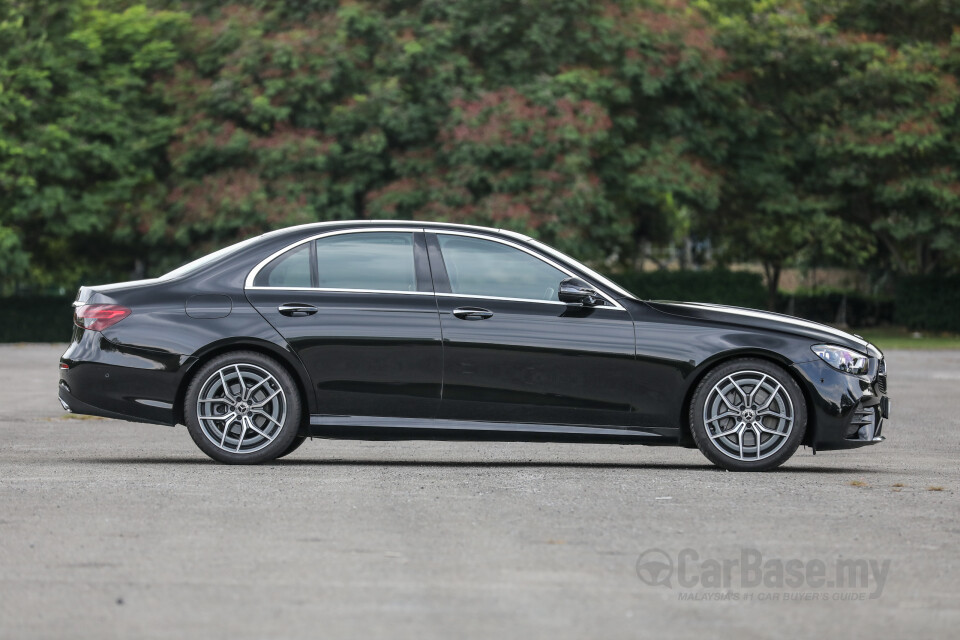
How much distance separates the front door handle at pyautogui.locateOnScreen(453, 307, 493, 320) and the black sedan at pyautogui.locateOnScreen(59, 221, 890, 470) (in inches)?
0.4

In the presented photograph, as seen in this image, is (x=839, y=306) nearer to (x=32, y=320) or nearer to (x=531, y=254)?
(x=32, y=320)

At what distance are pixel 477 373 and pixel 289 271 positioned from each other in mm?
1406

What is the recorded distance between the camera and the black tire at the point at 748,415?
10.3 metres

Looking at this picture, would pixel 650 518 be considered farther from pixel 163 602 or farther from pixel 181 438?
pixel 181 438

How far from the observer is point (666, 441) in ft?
34.1

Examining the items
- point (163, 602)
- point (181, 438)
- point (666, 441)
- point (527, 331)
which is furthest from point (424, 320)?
point (163, 602)

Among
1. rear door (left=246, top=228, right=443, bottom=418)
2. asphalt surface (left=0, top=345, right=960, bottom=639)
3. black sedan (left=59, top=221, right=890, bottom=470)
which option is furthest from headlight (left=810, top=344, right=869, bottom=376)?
rear door (left=246, top=228, right=443, bottom=418)

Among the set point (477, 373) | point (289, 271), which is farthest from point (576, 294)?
point (289, 271)

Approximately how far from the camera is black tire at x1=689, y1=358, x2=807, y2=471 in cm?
1031

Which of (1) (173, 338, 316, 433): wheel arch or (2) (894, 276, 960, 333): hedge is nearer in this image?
(1) (173, 338, 316, 433): wheel arch

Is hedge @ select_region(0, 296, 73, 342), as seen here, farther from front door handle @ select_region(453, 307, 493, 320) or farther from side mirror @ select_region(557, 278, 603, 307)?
side mirror @ select_region(557, 278, 603, 307)

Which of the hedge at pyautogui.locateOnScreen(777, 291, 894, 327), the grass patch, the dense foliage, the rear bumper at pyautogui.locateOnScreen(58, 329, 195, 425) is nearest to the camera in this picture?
the rear bumper at pyautogui.locateOnScreen(58, 329, 195, 425)

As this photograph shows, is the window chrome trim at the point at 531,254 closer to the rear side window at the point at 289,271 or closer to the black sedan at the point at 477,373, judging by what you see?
the black sedan at the point at 477,373

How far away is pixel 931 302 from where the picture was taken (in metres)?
42.4
